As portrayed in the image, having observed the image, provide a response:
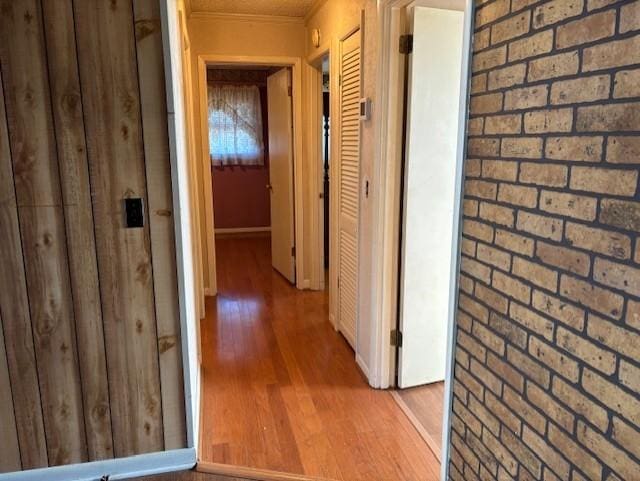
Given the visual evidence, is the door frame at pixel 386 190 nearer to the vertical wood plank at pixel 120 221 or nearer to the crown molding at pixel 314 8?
the vertical wood plank at pixel 120 221

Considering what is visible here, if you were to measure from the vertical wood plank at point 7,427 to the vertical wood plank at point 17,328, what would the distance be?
13 millimetres

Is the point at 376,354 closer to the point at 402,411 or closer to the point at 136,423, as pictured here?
the point at 402,411

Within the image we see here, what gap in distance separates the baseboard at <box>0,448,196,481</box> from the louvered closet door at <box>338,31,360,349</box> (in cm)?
135

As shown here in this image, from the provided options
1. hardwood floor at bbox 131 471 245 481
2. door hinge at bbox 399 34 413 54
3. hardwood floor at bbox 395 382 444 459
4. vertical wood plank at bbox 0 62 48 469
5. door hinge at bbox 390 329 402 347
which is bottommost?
hardwood floor at bbox 131 471 245 481

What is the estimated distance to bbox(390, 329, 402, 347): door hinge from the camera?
2.60m

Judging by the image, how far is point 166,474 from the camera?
6.53 ft

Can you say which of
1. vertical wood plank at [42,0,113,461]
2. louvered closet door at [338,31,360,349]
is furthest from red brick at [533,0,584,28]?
louvered closet door at [338,31,360,349]

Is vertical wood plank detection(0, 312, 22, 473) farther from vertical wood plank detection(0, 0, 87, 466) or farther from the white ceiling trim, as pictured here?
the white ceiling trim

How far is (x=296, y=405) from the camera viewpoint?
99.4 inches

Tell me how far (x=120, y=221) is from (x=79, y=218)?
5.4 inches

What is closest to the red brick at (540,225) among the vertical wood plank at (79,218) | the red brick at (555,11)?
the red brick at (555,11)

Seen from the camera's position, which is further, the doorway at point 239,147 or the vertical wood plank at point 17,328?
the doorway at point 239,147

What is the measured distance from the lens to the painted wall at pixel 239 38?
3.89 meters

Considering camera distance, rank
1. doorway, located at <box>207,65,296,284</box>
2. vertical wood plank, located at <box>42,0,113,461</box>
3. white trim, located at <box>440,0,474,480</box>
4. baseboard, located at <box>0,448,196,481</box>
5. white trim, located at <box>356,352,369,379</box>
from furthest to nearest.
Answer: doorway, located at <box>207,65,296,284</box> < white trim, located at <box>356,352,369,379</box> < baseboard, located at <box>0,448,196,481</box> < vertical wood plank, located at <box>42,0,113,461</box> < white trim, located at <box>440,0,474,480</box>
